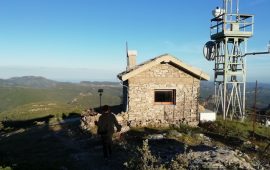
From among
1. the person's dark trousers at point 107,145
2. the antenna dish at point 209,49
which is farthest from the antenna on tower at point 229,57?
the person's dark trousers at point 107,145

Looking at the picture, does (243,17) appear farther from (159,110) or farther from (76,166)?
(76,166)

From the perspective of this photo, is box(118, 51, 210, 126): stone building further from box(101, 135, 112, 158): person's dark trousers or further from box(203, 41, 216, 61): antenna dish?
box(101, 135, 112, 158): person's dark trousers

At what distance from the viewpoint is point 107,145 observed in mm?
13055

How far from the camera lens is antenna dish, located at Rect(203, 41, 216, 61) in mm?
27969

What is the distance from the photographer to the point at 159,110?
2198 centimetres

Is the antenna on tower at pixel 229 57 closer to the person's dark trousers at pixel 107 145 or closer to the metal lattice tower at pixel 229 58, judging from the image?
the metal lattice tower at pixel 229 58

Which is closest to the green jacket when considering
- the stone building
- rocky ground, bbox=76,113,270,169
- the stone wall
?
rocky ground, bbox=76,113,270,169

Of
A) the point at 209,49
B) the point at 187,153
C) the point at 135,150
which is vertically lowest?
the point at 135,150

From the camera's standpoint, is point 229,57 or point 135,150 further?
point 229,57

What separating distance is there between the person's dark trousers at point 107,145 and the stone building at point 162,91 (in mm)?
8332

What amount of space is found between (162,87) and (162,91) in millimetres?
639

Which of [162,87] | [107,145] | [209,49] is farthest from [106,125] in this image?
[209,49]

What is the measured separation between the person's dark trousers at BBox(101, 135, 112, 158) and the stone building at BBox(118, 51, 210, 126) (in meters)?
8.33

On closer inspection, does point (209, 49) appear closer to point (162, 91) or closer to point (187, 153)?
point (162, 91)
